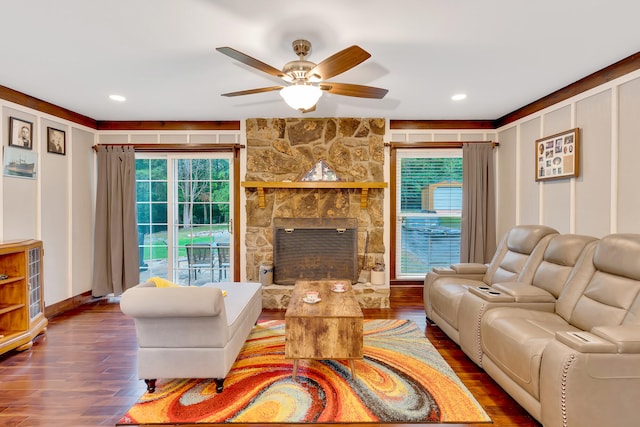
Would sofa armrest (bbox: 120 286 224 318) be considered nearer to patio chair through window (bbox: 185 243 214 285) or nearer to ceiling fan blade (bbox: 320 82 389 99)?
ceiling fan blade (bbox: 320 82 389 99)

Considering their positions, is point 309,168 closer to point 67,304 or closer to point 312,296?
point 312,296

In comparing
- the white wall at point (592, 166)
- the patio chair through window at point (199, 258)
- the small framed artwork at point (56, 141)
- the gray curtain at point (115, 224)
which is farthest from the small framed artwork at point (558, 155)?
the small framed artwork at point (56, 141)

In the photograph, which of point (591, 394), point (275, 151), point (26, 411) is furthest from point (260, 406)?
point (275, 151)

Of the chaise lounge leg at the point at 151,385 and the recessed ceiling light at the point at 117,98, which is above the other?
the recessed ceiling light at the point at 117,98

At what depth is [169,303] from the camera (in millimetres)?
2066

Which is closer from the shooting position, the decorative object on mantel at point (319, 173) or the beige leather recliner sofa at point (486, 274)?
Answer: the beige leather recliner sofa at point (486, 274)

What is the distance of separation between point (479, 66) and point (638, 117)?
1.26 m

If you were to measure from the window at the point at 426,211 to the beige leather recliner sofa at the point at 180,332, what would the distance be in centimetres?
305

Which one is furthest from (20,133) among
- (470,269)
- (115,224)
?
(470,269)

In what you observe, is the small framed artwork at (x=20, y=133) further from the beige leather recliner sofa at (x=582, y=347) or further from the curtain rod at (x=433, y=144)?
the beige leather recliner sofa at (x=582, y=347)

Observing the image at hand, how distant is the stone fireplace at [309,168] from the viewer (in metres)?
4.32

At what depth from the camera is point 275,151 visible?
4344mm

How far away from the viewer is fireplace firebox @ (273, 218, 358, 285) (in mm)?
4246

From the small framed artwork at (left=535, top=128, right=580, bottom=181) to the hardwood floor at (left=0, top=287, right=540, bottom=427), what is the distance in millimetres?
2054
